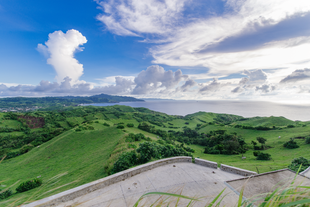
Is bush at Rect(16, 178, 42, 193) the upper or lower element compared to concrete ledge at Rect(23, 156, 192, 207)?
lower

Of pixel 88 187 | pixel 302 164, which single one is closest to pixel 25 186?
pixel 88 187

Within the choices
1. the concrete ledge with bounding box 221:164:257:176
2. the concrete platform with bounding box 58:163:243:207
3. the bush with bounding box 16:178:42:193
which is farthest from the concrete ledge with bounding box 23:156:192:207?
the bush with bounding box 16:178:42:193

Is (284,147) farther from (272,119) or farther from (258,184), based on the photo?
(272,119)

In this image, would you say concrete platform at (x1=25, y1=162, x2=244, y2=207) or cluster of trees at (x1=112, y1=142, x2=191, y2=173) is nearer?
concrete platform at (x1=25, y1=162, x2=244, y2=207)

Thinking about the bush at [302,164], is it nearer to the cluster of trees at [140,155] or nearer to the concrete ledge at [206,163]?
the concrete ledge at [206,163]

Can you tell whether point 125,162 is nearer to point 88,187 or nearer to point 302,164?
point 88,187

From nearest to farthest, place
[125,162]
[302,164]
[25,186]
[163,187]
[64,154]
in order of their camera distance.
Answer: [163,187] < [125,162] < [302,164] < [25,186] < [64,154]

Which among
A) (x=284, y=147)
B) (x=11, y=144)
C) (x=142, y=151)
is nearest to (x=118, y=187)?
(x=142, y=151)

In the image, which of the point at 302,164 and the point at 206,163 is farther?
the point at 302,164

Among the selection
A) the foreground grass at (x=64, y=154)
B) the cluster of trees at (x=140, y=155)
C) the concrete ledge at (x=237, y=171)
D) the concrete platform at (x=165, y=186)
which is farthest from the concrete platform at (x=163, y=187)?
the foreground grass at (x=64, y=154)

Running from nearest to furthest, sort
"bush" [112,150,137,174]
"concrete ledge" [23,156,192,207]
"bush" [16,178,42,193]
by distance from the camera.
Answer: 1. "concrete ledge" [23,156,192,207]
2. "bush" [112,150,137,174]
3. "bush" [16,178,42,193]

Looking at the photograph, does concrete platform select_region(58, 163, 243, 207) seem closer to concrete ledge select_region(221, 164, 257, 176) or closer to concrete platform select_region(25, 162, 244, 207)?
concrete platform select_region(25, 162, 244, 207)

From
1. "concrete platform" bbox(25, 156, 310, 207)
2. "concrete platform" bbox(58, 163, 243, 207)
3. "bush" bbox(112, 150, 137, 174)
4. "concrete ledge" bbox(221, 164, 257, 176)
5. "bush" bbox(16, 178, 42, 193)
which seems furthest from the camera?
"bush" bbox(16, 178, 42, 193)
